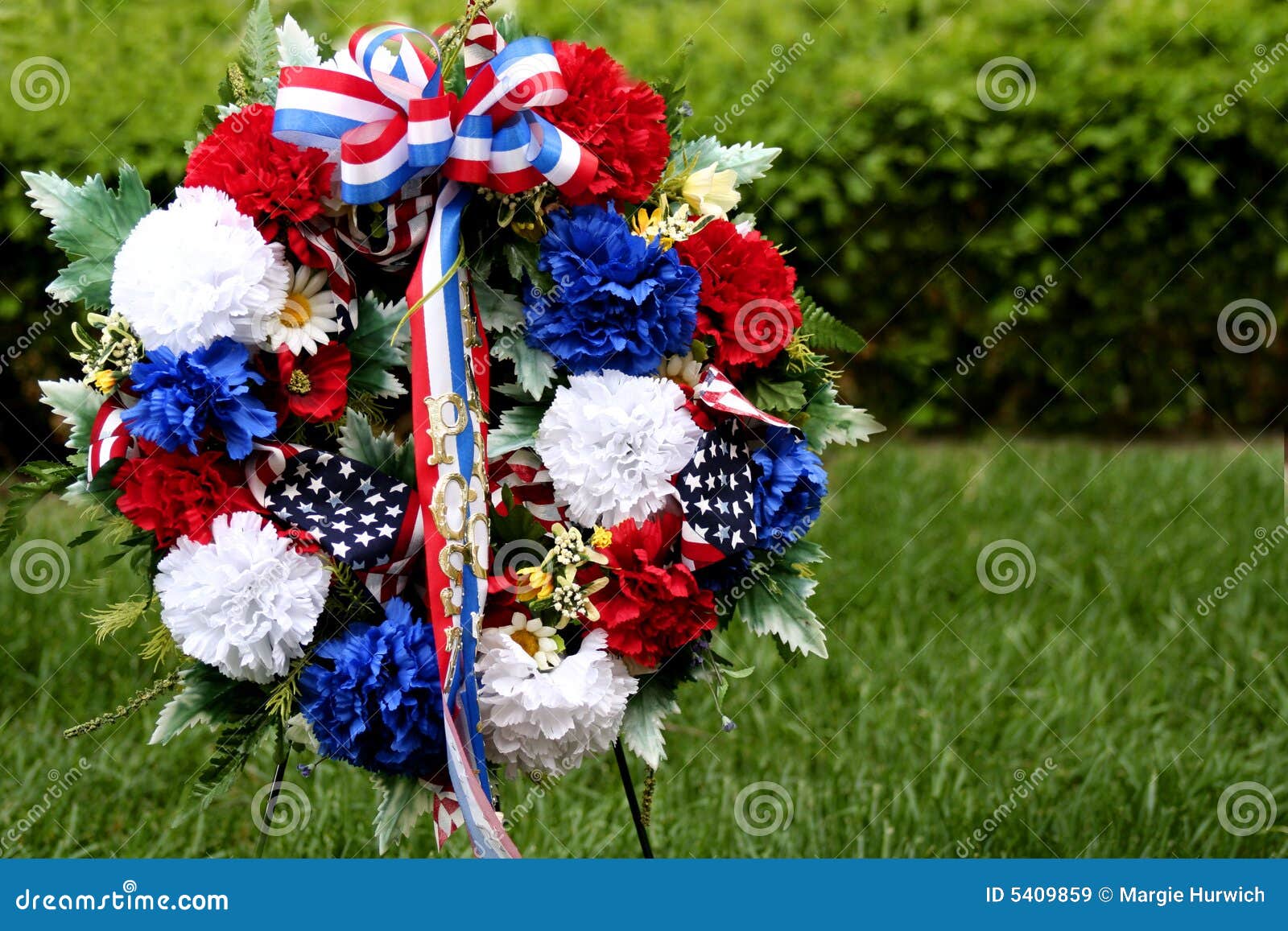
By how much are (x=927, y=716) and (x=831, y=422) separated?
154 cm

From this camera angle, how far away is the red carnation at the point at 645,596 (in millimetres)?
1955

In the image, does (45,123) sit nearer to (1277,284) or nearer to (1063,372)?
(1063,372)

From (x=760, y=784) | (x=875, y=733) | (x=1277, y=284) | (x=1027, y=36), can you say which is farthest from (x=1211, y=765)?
(x=1027, y=36)

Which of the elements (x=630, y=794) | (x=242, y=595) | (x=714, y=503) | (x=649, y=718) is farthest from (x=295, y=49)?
(x=630, y=794)

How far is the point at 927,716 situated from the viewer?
346 centimetres

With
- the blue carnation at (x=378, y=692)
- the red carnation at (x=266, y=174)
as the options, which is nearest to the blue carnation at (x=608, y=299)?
the red carnation at (x=266, y=174)

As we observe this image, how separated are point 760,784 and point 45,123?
3.69m

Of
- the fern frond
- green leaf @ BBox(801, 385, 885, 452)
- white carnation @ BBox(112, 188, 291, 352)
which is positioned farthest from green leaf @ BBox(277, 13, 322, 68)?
green leaf @ BBox(801, 385, 885, 452)

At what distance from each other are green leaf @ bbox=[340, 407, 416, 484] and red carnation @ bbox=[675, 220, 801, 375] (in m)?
0.53

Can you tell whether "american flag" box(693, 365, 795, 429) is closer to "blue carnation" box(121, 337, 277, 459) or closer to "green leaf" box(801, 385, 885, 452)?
"green leaf" box(801, 385, 885, 452)

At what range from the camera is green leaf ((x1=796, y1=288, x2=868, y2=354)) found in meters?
2.20

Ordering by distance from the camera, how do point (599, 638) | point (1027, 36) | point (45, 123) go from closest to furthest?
point (599, 638)
point (45, 123)
point (1027, 36)

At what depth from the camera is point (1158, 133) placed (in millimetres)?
5027

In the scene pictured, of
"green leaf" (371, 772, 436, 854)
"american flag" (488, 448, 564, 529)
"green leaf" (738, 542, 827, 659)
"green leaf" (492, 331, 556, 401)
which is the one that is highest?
"green leaf" (492, 331, 556, 401)
